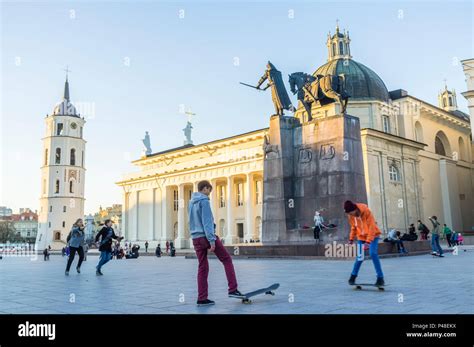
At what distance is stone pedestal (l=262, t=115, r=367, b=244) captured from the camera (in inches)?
663

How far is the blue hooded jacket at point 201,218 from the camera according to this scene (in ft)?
21.6

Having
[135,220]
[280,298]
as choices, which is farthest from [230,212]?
[280,298]

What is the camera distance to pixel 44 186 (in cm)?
9244

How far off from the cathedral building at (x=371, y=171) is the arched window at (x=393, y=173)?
6 centimetres

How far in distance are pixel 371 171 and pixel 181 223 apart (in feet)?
95.4

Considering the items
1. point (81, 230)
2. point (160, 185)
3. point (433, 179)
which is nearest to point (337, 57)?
point (433, 179)

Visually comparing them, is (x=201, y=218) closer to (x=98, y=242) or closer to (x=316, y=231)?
(x=98, y=242)

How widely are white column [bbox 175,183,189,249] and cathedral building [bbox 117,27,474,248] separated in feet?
0.48

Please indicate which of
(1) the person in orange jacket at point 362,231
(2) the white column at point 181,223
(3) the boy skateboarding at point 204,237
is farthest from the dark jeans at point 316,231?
(2) the white column at point 181,223

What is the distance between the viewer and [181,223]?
210ft

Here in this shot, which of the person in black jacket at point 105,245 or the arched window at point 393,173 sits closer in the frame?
the person in black jacket at point 105,245

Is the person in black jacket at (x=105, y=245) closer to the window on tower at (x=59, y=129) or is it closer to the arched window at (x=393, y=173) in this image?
the arched window at (x=393, y=173)

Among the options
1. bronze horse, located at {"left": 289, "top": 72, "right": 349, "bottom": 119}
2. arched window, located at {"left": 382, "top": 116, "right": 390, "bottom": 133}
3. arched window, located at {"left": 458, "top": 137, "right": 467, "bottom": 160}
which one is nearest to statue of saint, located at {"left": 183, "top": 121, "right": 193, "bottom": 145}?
arched window, located at {"left": 382, "top": 116, "right": 390, "bottom": 133}
